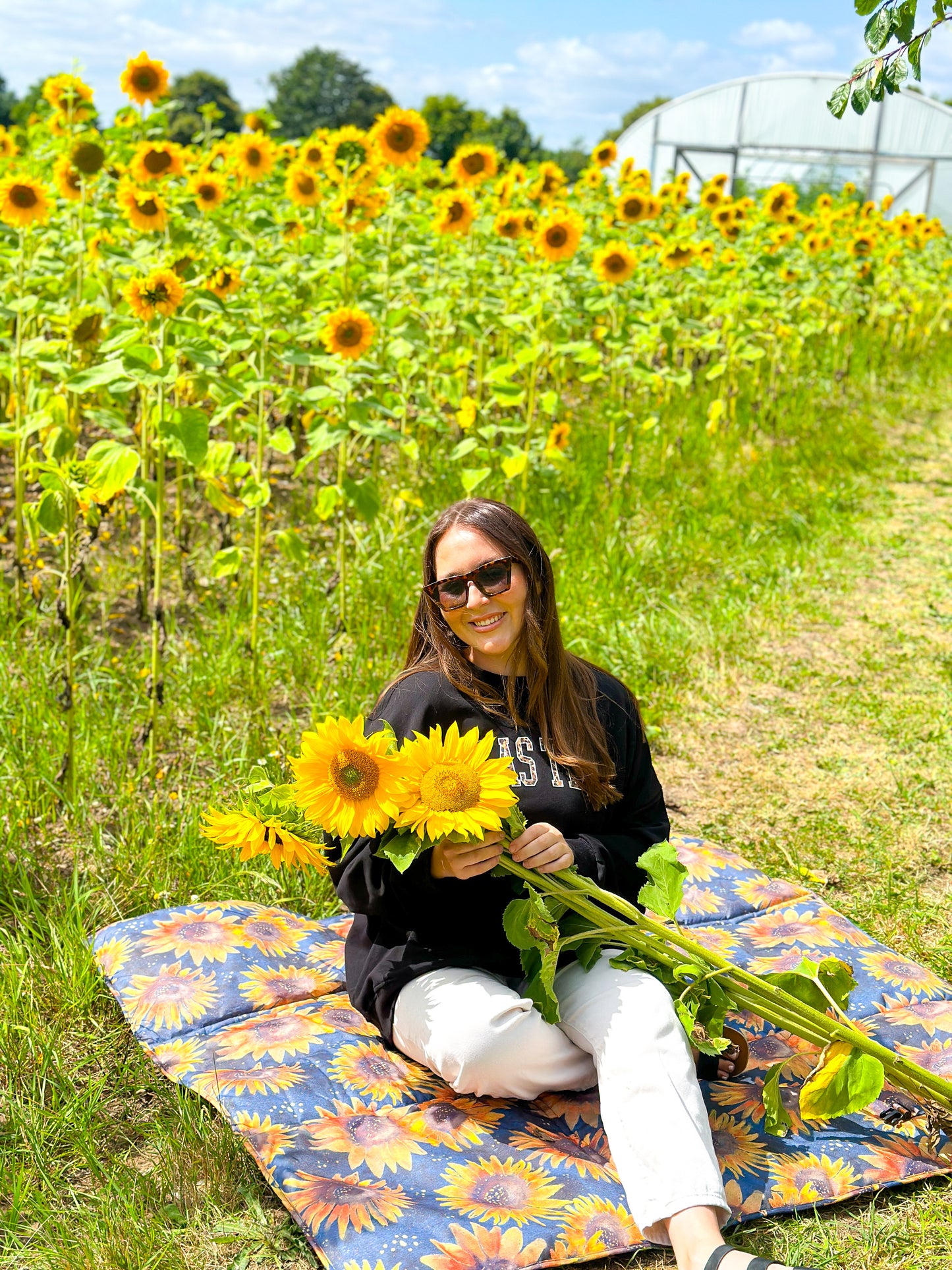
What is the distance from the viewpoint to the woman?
181cm

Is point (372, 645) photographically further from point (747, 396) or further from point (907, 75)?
point (747, 396)

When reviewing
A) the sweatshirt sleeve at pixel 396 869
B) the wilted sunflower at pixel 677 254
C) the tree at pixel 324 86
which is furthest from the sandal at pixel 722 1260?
the tree at pixel 324 86

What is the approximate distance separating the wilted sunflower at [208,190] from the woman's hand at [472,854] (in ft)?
9.48

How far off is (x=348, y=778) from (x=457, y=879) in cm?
45

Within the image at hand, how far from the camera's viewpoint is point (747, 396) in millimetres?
6535

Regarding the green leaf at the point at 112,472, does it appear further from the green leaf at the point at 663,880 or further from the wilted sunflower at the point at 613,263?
the wilted sunflower at the point at 613,263

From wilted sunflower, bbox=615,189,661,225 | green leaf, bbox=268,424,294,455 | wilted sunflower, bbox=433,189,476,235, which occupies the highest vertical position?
wilted sunflower, bbox=615,189,661,225

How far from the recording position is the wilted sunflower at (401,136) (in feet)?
13.0

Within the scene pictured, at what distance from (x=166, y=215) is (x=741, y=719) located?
2145mm

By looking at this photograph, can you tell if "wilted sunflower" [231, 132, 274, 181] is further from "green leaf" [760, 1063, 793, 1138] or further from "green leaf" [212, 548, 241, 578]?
"green leaf" [760, 1063, 793, 1138]

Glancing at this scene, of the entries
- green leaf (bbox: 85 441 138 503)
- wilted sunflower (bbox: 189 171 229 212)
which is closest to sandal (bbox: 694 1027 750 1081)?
green leaf (bbox: 85 441 138 503)

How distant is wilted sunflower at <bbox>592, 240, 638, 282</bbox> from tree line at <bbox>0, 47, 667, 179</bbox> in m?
7.37

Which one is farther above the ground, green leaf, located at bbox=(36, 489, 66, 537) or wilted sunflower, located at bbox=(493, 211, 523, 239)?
wilted sunflower, located at bbox=(493, 211, 523, 239)

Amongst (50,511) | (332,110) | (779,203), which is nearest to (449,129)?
(779,203)
